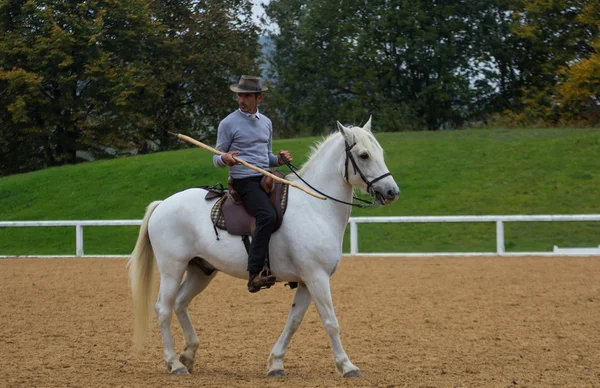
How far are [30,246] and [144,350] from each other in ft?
56.3

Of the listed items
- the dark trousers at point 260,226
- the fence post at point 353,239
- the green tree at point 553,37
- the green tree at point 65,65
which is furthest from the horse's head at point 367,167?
the green tree at point 553,37

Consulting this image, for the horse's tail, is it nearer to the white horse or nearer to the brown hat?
the white horse

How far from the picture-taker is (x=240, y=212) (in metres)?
7.46

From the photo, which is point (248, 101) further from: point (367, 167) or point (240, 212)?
point (367, 167)

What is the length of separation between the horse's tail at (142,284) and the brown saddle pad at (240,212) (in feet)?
2.77

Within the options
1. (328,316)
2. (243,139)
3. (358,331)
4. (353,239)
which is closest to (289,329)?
(328,316)

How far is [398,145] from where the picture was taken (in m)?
30.2

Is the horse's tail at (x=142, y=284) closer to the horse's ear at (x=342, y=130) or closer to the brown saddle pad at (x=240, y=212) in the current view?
the brown saddle pad at (x=240, y=212)

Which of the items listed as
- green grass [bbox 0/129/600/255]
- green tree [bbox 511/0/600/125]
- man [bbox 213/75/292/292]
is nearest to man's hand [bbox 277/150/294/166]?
man [bbox 213/75/292/292]

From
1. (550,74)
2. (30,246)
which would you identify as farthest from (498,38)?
(30,246)

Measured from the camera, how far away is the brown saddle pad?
7328 mm

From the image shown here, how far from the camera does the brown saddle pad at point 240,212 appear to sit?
7.33 meters

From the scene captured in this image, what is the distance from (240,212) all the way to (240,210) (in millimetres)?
21

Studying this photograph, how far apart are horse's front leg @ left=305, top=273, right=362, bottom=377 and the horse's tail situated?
1701 mm
